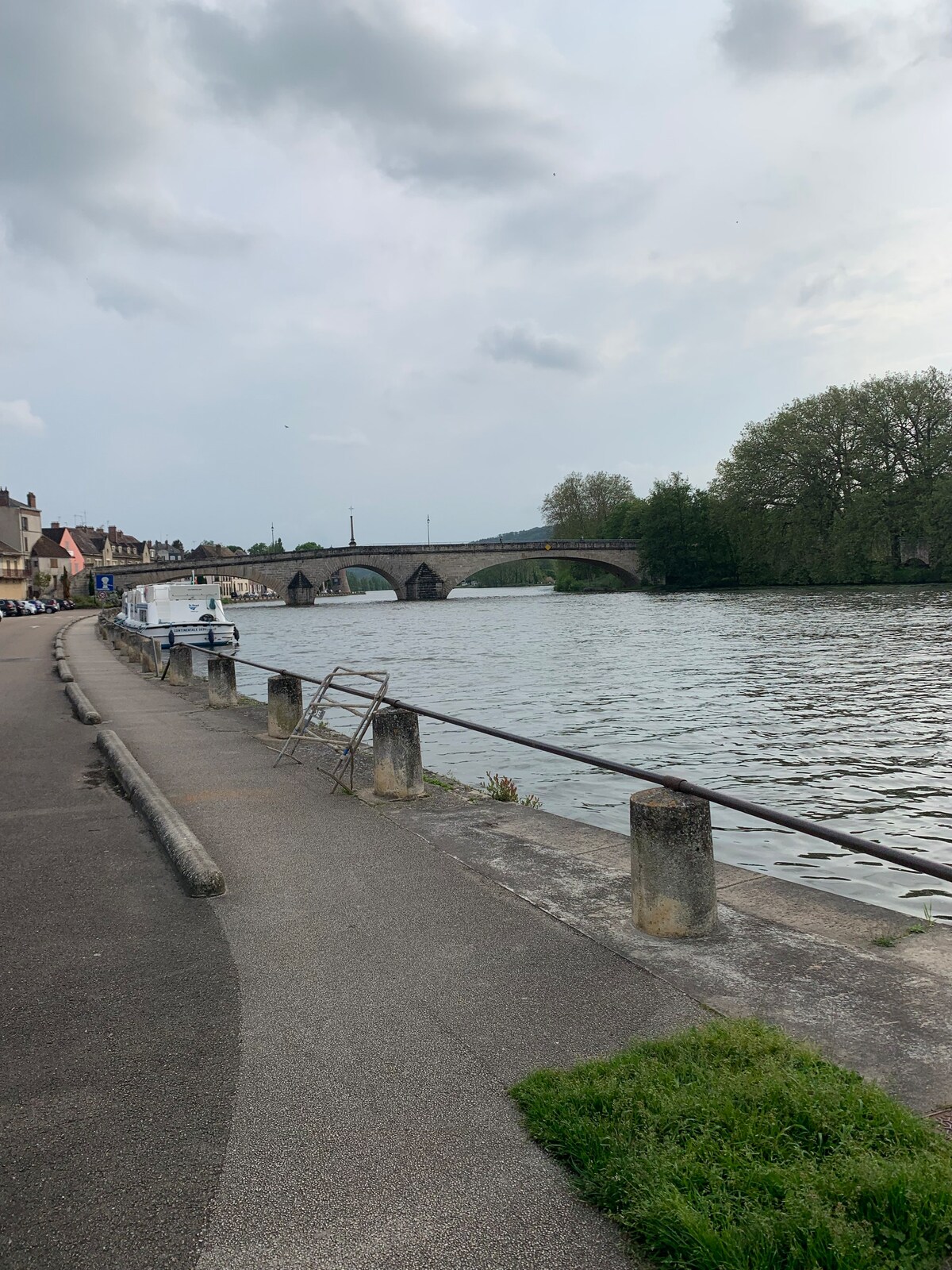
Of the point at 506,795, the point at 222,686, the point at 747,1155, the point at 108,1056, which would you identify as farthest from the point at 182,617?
the point at 747,1155

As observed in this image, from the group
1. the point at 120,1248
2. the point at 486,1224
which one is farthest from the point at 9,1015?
the point at 486,1224

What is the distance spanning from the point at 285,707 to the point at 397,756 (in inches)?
160

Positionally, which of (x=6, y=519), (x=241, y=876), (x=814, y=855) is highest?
(x=6, y=519)

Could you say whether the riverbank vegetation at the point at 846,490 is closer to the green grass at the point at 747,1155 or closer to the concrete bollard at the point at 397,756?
the concrete bollard at the point at 397,756

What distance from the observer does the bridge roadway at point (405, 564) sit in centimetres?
9569

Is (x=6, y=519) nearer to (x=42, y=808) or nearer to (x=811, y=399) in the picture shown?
(x=811, y=399)

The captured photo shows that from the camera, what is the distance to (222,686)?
52.1ft

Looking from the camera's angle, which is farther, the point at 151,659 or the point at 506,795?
the point at 151,659

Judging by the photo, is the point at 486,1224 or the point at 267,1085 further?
the point at 267,1085

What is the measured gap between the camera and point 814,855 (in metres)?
9.23

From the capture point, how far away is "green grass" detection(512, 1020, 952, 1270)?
2570 mm

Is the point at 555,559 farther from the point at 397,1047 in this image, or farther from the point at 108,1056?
the point at 108,1056

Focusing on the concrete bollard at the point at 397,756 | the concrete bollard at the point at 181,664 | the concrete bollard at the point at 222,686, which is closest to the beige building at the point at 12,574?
the concrete bollard at the point at 181,664

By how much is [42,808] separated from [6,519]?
4520 inches
